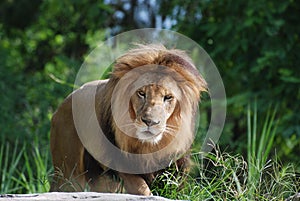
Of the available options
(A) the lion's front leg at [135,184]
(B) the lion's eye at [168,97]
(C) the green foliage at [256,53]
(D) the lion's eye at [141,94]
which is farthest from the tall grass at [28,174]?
(C) the green foliage at [256,53]

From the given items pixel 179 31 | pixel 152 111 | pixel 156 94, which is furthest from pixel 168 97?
pixel 179 31

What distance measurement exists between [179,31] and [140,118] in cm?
459

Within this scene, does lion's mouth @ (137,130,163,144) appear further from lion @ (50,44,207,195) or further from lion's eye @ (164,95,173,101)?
lion's eye @ (164,95,173,101)

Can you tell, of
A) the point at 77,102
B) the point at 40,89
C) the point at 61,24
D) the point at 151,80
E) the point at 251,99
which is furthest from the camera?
the point at 61,24

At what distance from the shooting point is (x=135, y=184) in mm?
4215

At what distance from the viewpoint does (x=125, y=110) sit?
420 centimetres

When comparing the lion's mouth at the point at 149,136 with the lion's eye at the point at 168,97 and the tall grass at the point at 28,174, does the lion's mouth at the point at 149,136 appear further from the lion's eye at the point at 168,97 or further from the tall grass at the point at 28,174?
the tall grass at the point at 28,174

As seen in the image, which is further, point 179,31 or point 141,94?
point 179,31

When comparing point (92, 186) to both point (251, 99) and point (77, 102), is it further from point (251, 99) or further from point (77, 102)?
point (251, 99)

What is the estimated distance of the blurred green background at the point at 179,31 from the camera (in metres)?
7.43

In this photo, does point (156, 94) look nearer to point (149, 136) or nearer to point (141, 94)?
point (141, 94)

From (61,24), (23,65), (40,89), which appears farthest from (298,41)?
(23,65)

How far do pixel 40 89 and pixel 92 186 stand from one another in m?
4.81

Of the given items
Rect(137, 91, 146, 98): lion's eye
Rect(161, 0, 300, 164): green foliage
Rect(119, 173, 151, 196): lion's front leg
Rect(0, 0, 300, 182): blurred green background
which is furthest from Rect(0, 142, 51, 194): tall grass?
Rect(161, 0, 300, 164): green foliage
